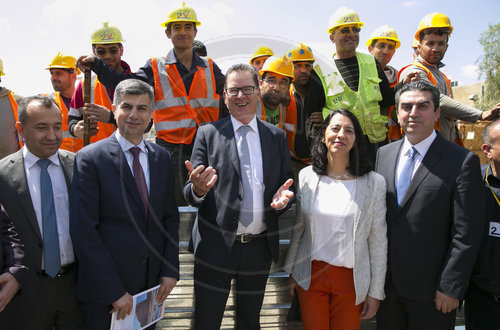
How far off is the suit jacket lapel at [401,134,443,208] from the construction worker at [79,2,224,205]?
86.0 inches

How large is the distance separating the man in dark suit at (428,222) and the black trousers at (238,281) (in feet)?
3.19

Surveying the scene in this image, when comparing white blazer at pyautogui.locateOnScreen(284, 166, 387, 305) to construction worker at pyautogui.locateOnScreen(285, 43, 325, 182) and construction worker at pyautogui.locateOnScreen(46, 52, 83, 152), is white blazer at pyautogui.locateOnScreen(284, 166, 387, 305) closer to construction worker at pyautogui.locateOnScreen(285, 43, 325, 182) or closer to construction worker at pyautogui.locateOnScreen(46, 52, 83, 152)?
construction worker at pyautogui.locateOnScreen(285, 43, 325, 182)

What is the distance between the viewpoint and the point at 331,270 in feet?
8.95

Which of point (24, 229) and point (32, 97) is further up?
point (32, 97)

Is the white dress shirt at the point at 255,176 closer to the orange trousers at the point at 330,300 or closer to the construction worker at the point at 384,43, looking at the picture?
the orange trousers at the point at 330,300

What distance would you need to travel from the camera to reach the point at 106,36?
15.1 ft

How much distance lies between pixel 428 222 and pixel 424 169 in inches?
15.0

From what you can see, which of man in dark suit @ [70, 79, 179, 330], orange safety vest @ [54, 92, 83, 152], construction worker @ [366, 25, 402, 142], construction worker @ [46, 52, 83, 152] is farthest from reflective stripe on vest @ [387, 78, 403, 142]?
construction worker @ [46, 52, 83, 152]

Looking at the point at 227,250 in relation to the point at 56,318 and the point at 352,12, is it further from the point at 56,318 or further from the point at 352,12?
the point at 352,12

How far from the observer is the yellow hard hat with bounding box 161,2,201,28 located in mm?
4109

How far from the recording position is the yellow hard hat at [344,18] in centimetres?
441

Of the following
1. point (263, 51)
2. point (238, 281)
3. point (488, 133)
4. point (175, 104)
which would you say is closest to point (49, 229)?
point (238, 281)

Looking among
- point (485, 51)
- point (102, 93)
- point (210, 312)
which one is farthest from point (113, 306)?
point (485, 51)

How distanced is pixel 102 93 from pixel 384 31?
14.1 feet
